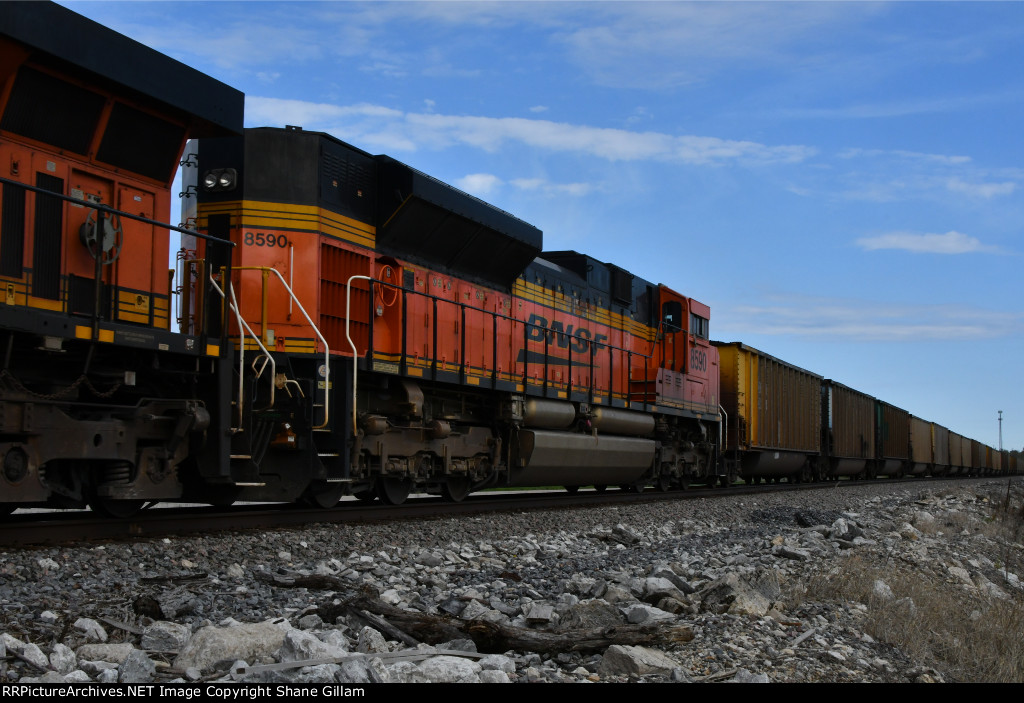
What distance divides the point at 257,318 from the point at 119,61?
3055mm

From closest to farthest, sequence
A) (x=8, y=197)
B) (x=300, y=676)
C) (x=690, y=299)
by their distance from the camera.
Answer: (x=300, y=676)
(x=8, y=197)
(x=690, y=299)

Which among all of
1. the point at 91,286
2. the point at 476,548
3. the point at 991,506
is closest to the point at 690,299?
the point at 991,506

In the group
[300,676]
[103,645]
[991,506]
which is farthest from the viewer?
[991,506]

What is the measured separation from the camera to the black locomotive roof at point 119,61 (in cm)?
605

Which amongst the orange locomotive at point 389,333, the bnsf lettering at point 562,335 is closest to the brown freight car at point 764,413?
the bnsf lettering at point 562,335

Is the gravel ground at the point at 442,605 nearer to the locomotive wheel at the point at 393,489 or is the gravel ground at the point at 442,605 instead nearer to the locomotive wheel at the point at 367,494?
the locomotive wheel at the point at 393,489

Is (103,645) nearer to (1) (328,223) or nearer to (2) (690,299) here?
(1) (328,223)

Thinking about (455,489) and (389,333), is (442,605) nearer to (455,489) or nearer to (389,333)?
(389,333)

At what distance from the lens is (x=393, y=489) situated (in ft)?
34.5

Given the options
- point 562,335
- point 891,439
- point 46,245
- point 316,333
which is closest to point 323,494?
point 316,333

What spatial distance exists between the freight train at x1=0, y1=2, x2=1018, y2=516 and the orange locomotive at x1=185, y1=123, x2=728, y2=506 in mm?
31

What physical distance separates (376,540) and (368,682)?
444 centimetres

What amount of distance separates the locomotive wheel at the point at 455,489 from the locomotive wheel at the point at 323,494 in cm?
201
